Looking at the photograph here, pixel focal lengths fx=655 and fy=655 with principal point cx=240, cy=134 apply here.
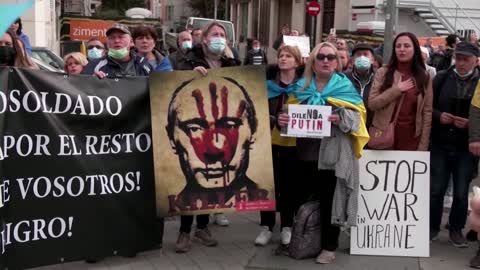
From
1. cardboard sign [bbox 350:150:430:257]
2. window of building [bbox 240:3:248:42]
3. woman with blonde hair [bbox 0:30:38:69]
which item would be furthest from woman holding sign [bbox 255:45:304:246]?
window of building [bbox 240:3:248:42]

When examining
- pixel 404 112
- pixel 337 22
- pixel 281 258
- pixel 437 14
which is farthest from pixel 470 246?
pixel 337 22

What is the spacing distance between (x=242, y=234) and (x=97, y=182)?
1.73 m

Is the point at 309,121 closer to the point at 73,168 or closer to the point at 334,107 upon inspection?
→ the point at 334,107

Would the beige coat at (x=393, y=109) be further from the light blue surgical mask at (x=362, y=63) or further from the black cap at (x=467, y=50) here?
the light blue surgical mask at (x=362, y=63)

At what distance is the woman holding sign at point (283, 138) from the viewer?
5.29 m

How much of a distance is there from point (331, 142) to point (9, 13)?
254cm

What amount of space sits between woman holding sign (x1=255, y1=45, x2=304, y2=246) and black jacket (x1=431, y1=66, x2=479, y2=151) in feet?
4.02

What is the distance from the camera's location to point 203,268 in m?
5.01

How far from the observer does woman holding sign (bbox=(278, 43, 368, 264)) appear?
4.95 meters

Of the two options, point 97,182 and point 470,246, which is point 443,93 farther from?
point 97,182

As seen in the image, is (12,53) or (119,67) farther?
(119,67)

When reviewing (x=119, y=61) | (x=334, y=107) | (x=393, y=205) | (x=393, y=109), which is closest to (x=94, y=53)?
(x=119, y=61)

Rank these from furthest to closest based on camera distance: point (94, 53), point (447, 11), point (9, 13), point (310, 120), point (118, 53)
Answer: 1. point (447, 11)
2. point (94, 53)
3. point (118, 53)
4. point (310, 120)
5. point (9, 13)

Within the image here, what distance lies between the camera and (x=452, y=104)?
550cm
